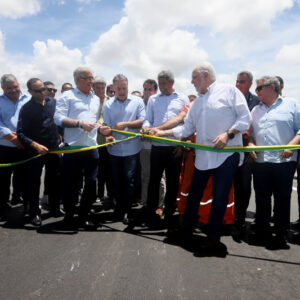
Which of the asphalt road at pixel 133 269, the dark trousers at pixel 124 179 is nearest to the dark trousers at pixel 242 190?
the asphalt road at pixel 133 269

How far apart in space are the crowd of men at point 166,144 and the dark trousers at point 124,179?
0.05 ft

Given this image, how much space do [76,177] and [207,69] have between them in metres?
2.36

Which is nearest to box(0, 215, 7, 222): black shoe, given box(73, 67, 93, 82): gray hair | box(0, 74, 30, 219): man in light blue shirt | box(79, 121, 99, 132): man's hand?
box(0, 74, 30, 219): man in light blue shirt

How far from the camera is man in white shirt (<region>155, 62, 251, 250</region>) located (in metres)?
3.22

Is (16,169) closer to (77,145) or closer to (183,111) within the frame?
(77,145)

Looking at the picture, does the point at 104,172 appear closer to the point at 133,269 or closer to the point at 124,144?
the point at 124,144

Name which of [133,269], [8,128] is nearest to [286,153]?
[133,269]

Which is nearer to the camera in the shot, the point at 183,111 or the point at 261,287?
the point at 261,287

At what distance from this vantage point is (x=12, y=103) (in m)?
4.62

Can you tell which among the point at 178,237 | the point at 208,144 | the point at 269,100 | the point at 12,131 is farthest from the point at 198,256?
the point at 12,131

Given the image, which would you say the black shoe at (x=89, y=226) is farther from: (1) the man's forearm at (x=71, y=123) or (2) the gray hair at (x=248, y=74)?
(2) the gray hair at (x=248, y=74)

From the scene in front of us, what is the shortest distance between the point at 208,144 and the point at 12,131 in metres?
3.13

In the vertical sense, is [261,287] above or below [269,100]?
below

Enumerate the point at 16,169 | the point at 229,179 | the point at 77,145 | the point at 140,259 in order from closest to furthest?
the point at 140,259, the point at 229,179, the point at 77,145, the point at 16,169
